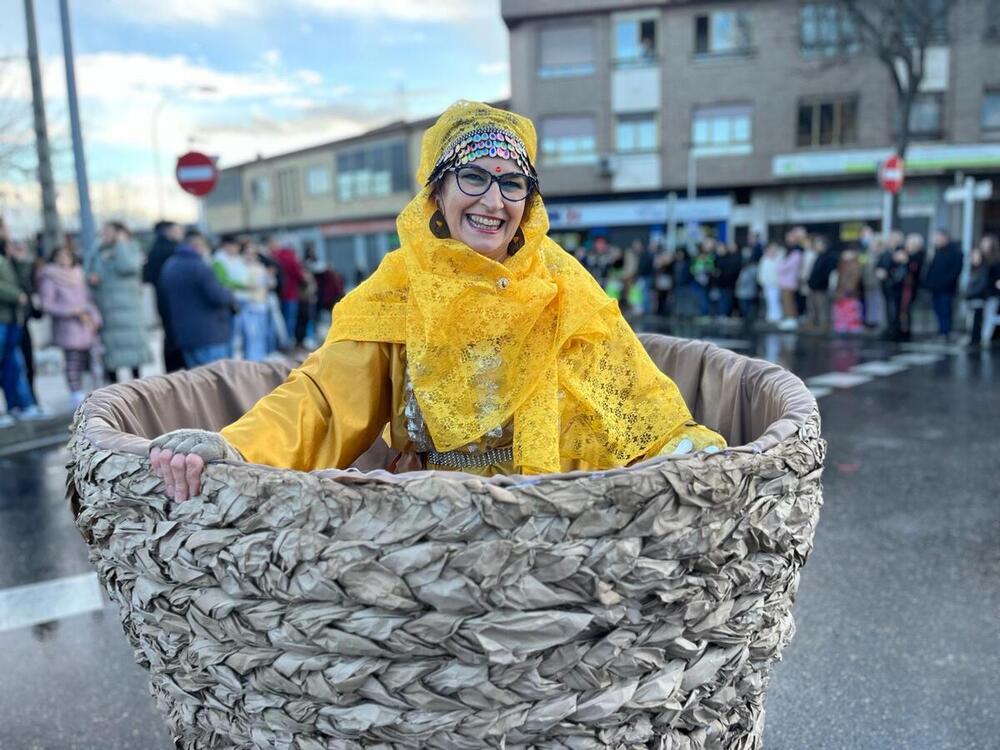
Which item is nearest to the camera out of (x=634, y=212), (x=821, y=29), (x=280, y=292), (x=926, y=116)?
(x=280, y=292)

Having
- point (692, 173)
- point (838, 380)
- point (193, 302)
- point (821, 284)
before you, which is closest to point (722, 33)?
point (692, 173)

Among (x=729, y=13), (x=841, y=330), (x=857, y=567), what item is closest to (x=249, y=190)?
(x=729, y=13)

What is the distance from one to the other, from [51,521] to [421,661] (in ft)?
13.4

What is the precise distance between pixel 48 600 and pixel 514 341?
2685 millimetres

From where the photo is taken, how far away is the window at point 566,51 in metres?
26.5

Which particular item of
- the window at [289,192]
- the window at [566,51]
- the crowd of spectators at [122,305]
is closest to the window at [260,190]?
the window at [289,192]

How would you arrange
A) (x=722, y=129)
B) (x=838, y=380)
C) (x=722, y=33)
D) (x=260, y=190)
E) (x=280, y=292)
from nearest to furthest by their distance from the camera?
(x=838, y=380) < (x=280, y=292) < (x=722, y=33) < (x=722, y=129) < (x=260, y=190)

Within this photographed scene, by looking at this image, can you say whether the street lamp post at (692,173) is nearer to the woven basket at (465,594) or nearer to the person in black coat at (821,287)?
the person in black coat at (821,287)

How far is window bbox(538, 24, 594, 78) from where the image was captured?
2652 cm

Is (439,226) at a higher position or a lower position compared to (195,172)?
lower

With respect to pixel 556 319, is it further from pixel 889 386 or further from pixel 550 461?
pixel 889 386

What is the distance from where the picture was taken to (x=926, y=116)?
24.4 meters

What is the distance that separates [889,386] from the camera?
7.54 m

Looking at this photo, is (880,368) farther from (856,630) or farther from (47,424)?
(47,424)
